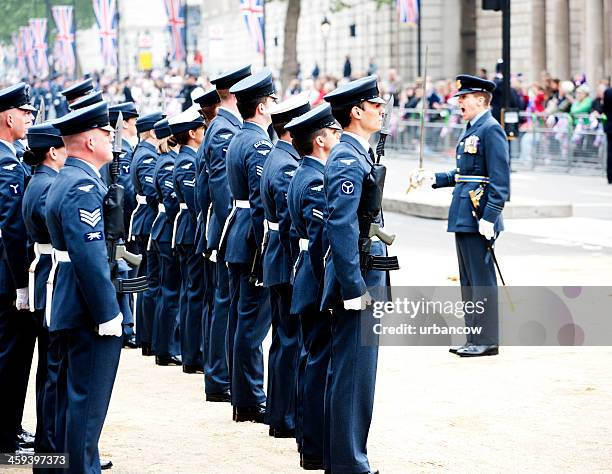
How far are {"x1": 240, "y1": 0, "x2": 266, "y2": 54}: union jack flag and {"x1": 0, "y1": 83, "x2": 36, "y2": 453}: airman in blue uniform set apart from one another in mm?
34946

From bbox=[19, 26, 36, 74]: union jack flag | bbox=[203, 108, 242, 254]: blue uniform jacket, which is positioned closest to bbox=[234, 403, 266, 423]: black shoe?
bbox=[203, 108, 242, 254]: blue uniform jacket

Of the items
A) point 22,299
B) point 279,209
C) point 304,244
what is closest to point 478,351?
point 279,209

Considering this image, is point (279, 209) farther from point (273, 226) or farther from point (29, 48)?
point (29, 48)

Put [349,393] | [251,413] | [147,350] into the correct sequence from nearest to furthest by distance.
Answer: [349,393] → [251,413] → [147,350]

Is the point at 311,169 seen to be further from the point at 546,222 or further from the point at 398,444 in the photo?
the point at 546,222

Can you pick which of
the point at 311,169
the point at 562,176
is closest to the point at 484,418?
the point at 311,169

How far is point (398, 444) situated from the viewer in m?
8.55

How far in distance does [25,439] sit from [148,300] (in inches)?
144

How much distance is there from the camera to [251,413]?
934 cm

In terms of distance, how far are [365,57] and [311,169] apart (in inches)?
2027

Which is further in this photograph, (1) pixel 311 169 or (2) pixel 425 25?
(2) pixel 425 25

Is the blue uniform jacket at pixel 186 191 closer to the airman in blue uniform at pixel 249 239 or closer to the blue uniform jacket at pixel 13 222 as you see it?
the airman in blue uniform at pixel 249 239

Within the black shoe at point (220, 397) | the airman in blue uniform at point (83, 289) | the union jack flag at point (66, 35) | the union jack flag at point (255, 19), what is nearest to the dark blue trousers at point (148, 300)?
the black shoe at point (220, 397)

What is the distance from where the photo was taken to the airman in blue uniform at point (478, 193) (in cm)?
1137
